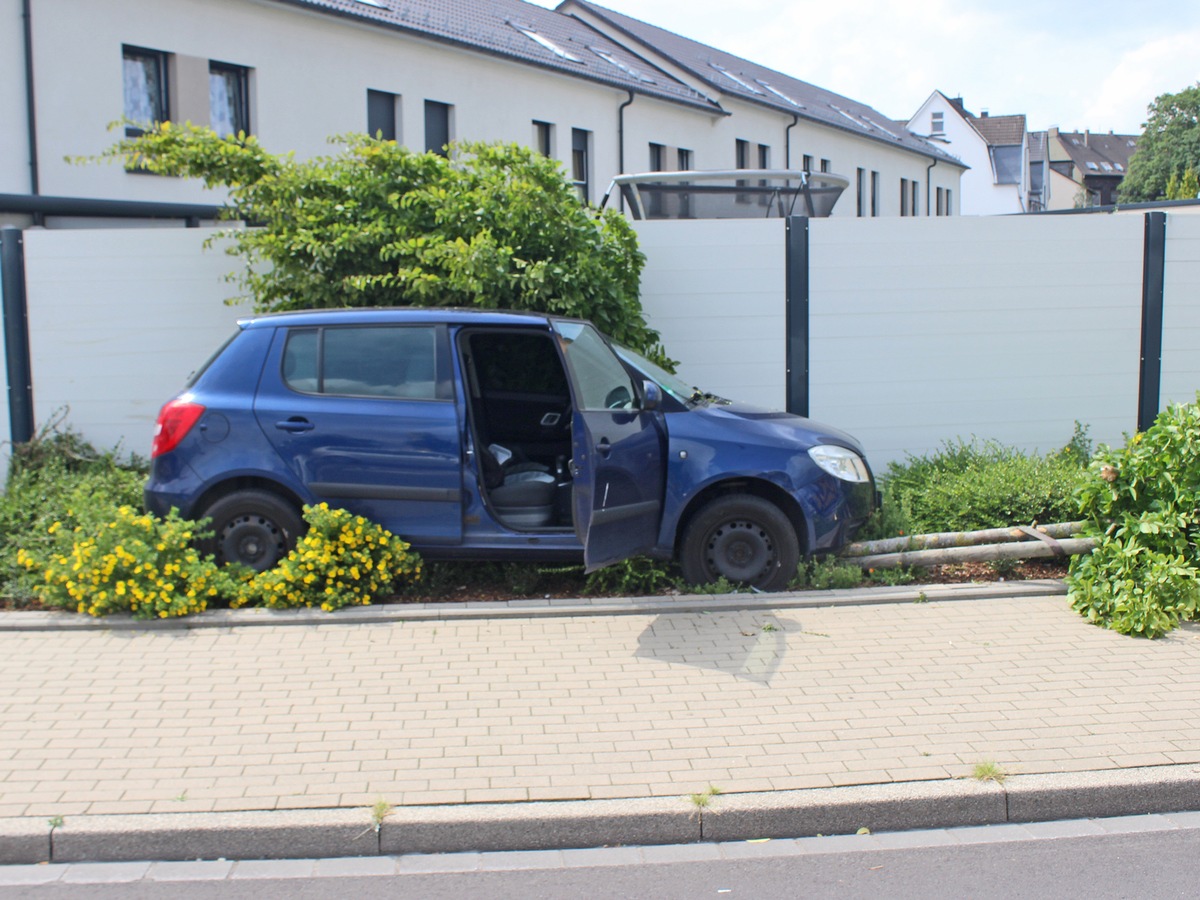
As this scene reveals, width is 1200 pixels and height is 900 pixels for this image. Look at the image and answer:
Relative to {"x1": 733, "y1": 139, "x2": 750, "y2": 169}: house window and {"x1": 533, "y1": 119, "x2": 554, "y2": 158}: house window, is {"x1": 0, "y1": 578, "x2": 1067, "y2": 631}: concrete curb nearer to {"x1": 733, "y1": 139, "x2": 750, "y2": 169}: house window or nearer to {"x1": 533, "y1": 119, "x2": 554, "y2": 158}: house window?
{"x1": 533, "y1": 119, "x2": 554, "y2": 158}: house window

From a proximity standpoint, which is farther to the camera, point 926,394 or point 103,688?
point 926,394

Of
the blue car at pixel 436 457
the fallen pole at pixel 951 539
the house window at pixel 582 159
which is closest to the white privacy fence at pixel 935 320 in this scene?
the fallen pole at pixel 951 539

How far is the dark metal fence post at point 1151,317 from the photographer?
9.81 metres

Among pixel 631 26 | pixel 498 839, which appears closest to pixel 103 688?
pixel 498 839

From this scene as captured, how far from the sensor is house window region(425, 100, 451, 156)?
22500 millimetres

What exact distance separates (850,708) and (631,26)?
116 ft

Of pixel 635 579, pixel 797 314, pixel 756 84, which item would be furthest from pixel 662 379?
pixel 756 84

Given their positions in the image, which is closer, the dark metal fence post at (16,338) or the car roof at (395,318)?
the car roof at (395,318)

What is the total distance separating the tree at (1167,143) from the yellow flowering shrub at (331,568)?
87.4 meters

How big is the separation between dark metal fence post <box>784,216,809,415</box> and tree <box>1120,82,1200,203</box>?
8350 cm

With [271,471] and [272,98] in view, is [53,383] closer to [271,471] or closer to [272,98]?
[271,471]

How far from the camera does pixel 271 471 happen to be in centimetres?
687

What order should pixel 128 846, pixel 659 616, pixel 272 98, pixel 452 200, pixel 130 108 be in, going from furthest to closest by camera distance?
1. pixel 272 98
2. pixel 130 108
3. pixel 452 200
4. pixel 659 616
5. pixel 128 846

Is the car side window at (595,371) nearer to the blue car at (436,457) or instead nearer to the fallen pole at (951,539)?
the blue car at (436,457)
